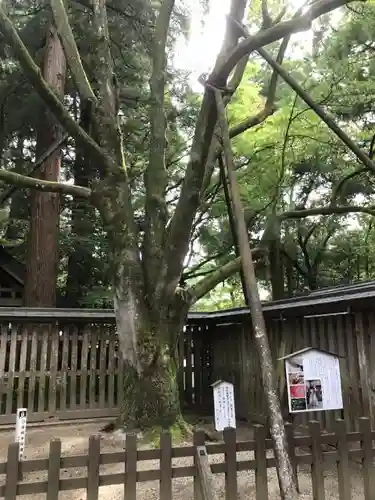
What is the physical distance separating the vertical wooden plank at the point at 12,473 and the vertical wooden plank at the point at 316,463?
2.40 metres

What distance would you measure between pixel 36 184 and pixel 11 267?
600 centimetres

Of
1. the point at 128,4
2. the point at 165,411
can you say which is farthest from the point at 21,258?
the point at 165,411

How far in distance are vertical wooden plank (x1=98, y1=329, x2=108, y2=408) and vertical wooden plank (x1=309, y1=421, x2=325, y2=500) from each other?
581cm

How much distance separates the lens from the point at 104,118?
21.7ft

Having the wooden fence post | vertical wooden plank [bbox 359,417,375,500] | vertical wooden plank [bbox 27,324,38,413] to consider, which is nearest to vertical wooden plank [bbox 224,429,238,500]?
the wooden fence post

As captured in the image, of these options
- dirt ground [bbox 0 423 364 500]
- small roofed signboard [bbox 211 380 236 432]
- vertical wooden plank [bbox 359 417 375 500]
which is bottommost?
dirt ground [bbox 0 423 364 500]

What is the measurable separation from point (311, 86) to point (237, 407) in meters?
6.74

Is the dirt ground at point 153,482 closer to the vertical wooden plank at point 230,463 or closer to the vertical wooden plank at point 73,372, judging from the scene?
the vertical wooden plank at point 230,463

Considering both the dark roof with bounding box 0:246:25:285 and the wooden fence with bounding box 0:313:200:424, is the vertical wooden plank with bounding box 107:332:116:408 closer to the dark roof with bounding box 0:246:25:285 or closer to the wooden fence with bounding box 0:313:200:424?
the wooden fence with bounding box 0:313:200:424

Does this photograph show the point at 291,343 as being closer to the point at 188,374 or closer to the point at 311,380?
the point at 311,380

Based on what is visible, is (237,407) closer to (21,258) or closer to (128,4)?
(21,258)

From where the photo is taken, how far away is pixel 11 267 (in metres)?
11.6

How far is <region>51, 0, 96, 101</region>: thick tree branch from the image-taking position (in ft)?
21.4

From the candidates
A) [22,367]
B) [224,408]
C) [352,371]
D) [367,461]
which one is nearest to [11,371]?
[22,367]
